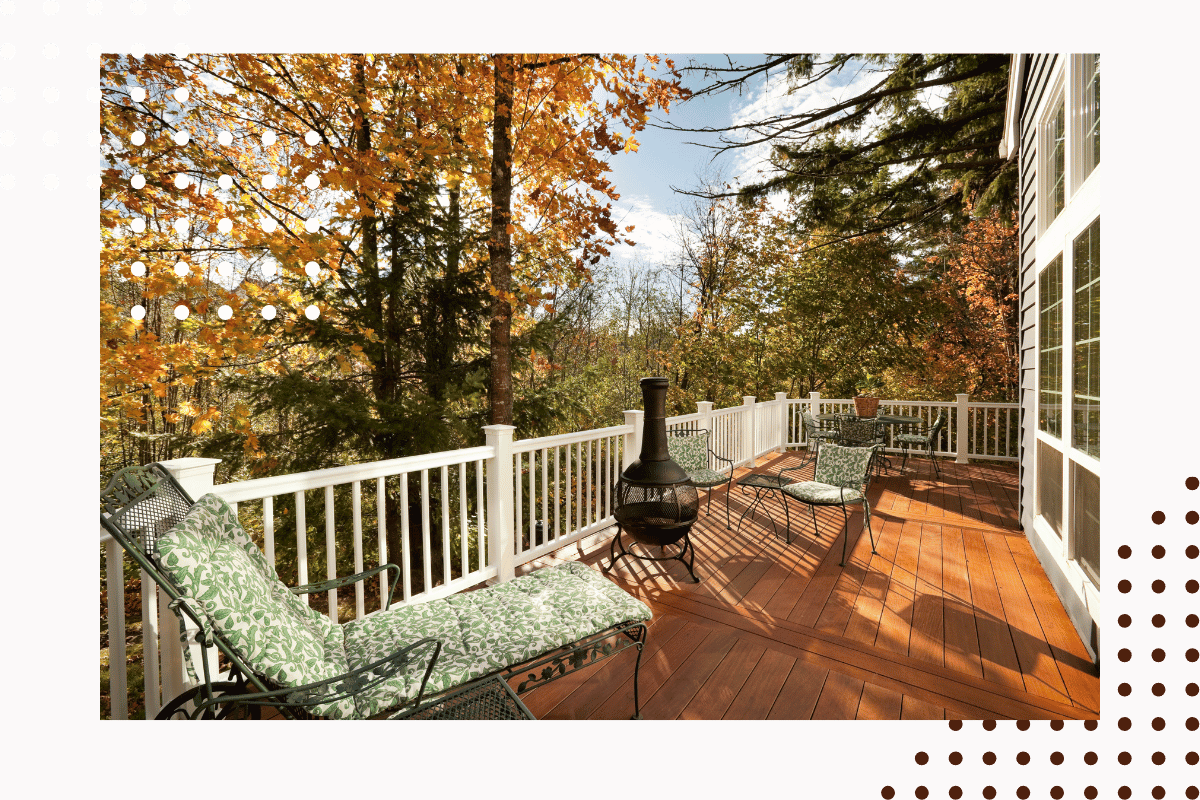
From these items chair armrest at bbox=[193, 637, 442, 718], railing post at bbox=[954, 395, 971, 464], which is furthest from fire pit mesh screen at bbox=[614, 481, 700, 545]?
railing post at bbox=[954, 395, 971, 464]

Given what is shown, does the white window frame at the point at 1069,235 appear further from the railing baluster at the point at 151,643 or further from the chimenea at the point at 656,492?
the railing baluster at the point at 151,643

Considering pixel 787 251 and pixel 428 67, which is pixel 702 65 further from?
pixel 787 251

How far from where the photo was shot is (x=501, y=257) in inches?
188

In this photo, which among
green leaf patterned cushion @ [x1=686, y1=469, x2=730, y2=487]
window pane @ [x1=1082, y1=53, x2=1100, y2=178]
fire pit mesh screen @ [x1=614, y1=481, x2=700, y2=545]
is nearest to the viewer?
window pane @ [x1=1082, y1=53, x2=1100, y2=178]

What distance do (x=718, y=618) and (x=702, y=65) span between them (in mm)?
4290

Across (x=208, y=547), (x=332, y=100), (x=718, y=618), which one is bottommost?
(x=718, y=618)

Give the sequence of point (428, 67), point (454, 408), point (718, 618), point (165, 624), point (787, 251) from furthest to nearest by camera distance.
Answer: point (787, 251) → point (454, 408) → point (428, 67) → point (718, 618) → point (165, 624)

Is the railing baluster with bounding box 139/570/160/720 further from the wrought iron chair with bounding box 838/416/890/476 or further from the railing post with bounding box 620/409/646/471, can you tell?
the wrought iron chair with bounding box 838/416/890/476

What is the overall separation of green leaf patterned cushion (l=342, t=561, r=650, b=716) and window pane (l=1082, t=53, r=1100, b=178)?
9.29ft

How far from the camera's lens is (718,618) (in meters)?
2.65

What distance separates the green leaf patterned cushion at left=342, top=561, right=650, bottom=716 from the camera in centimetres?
158

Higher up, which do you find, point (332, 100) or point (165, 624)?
point (332, 100)

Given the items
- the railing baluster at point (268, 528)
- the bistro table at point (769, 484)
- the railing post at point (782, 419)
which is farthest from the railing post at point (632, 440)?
the railing post at point (782, 419)
